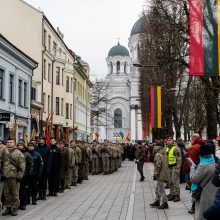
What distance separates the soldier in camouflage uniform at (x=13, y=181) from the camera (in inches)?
503

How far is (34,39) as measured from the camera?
38719 millimetres

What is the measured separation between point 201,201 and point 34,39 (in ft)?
105

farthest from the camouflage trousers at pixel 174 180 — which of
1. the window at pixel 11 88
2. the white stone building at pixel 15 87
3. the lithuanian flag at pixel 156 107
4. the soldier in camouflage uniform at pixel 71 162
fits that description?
the window at pixel 11 88

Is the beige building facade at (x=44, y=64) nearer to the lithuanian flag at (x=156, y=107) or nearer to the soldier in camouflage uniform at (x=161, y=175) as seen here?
the lithuanian flag at (x=156, y=107)

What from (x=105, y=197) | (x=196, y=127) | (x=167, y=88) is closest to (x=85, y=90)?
(x=196, y=127)

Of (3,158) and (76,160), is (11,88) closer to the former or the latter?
(76,160)

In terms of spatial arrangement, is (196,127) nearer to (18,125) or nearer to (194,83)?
(194,83)

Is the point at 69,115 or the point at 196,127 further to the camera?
the point at 69,115

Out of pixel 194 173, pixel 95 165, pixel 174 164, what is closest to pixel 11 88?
pixel 95 165

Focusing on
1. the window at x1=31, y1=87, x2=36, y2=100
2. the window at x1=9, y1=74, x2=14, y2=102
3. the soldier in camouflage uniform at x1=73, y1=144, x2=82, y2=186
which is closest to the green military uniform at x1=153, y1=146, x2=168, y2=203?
the soldier in camouflage uniform at x1=73, y1=144, x2=82, y2=186

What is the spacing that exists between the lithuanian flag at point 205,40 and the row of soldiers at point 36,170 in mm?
5025

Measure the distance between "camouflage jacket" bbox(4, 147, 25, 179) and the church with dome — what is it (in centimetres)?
10059

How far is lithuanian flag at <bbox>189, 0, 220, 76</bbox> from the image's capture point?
13.5 m

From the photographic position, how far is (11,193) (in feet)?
42.2
